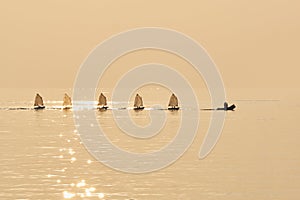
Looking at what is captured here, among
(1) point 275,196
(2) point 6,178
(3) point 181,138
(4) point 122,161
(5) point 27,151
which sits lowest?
(1) point 275,196

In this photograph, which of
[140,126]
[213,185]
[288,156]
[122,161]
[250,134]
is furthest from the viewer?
[140,126]

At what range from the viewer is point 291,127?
169 metres

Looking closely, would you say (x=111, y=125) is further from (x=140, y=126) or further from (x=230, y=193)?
(x=230, y=193)

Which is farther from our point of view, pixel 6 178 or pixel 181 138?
pixel 181 138

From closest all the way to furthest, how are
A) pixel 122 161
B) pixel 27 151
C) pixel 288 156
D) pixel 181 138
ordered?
pixel 122 161
pixel 288 156
pixel 27 151
pixel 181 138

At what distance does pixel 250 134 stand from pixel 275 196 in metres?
79.1

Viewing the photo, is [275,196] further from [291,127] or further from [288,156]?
[291,127]

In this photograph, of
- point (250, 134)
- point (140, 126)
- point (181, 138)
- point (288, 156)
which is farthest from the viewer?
point (140, 126)

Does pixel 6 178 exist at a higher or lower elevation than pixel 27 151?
lower

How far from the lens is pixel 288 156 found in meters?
103

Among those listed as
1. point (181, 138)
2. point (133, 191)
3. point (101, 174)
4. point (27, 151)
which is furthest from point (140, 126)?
point (133, 191)

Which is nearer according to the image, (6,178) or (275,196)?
(275,196)

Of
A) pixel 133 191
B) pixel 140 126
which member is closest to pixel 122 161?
pixel 133 191

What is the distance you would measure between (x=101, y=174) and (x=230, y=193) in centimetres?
2053
